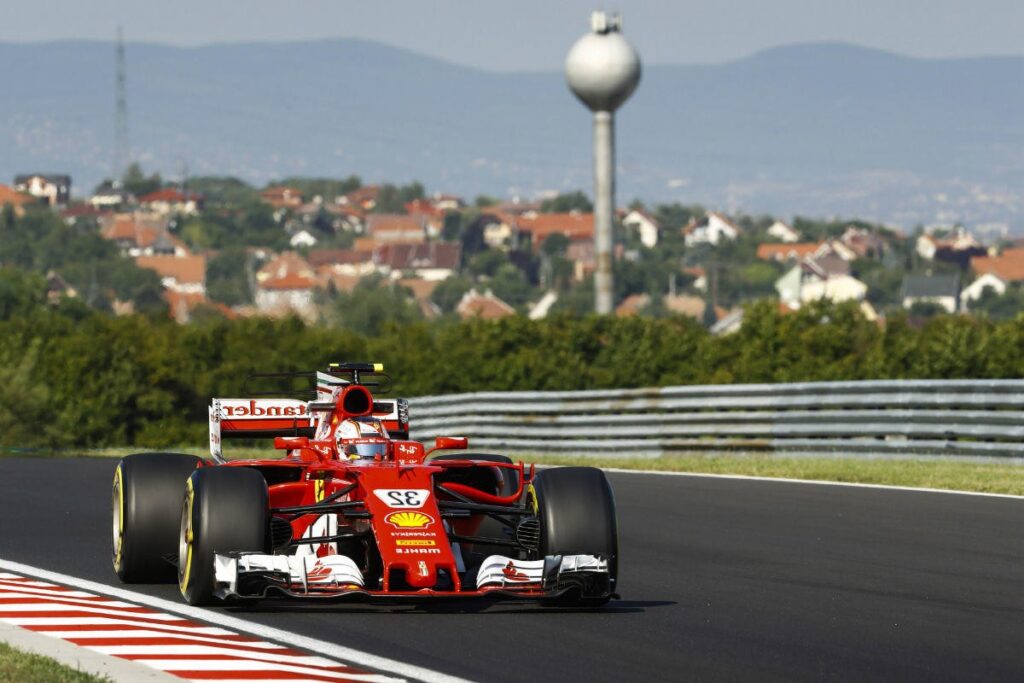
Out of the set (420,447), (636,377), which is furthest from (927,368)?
(420,447)

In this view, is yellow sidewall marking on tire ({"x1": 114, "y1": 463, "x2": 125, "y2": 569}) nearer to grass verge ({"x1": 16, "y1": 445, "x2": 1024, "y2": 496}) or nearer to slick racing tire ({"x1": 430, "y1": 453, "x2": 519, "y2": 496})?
slick racing tire ({"x1": 430, "y1": 453, "x2": 519, "y2": 496})

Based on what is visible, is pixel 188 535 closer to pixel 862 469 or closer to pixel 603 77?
pixel 862 469

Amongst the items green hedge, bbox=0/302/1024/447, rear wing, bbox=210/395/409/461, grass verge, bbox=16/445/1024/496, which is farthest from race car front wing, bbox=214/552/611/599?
green hedge, bbox=0/302/1024/447

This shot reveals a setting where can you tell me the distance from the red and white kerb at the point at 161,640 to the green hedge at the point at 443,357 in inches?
1133

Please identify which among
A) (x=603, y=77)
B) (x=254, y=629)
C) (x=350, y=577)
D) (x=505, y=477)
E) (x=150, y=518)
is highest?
(x=603, y=77)

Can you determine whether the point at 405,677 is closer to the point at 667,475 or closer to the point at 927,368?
the point at 667,475

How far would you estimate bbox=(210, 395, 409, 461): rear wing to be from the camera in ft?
42.2

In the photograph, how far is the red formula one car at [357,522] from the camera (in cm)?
994

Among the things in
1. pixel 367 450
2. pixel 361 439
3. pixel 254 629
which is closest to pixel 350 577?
pixel 254 629

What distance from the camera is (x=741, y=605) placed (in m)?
10.8

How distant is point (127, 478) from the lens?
11406 millimetres

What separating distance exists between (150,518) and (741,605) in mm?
3085

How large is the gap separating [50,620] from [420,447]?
2.50 m

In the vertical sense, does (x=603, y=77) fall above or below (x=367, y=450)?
above
